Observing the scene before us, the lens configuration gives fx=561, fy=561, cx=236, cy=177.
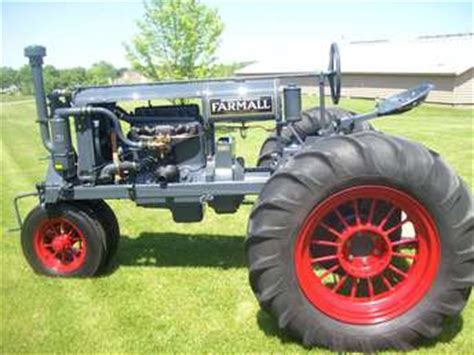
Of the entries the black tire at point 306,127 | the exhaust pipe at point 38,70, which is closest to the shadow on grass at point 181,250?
the black tire at point 306,127

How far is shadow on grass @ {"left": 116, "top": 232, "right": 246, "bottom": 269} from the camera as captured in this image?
16.5 ft

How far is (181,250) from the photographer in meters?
5.40

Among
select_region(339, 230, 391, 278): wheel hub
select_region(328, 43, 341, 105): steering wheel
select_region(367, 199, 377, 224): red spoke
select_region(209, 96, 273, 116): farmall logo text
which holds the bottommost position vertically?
select_region(339, 230, 391, 278): wheel hub

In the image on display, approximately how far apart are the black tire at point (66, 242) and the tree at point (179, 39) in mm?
11088

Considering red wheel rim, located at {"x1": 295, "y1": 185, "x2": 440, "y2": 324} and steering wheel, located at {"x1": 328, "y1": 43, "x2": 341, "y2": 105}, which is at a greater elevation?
steering wheel, located at {"x1": 328, "y1": 43, "x2": 341, "y2": 105}

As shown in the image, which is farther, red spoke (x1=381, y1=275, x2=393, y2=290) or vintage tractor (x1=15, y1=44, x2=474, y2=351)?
red spoke (x1=381, y1=275, x2=393, y2=290)

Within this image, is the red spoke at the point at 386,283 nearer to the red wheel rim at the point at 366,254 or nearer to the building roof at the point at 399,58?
the red wheel rim at the point at 366,254

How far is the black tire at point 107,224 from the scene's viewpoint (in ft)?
15.6

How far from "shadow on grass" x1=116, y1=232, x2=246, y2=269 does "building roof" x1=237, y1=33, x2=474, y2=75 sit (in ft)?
60.2

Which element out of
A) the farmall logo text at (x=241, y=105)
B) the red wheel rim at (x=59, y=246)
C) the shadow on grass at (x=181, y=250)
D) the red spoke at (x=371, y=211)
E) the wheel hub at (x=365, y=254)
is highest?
the farmall logo text at (x=241, y=105)

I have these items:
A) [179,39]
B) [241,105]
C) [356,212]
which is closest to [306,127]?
[241,105]

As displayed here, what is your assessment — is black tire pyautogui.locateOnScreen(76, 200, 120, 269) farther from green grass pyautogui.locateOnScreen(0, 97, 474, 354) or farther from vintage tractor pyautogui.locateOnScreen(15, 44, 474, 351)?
green grass pyautogui.locateOnScreen(0, 97, 474, 354)

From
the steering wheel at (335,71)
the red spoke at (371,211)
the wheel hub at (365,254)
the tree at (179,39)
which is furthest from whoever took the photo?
the tree at (179,39)

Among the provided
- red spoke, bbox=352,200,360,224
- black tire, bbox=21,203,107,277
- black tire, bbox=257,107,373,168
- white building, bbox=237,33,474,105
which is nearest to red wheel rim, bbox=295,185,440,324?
red spoke, bbox=352,200,360,224
